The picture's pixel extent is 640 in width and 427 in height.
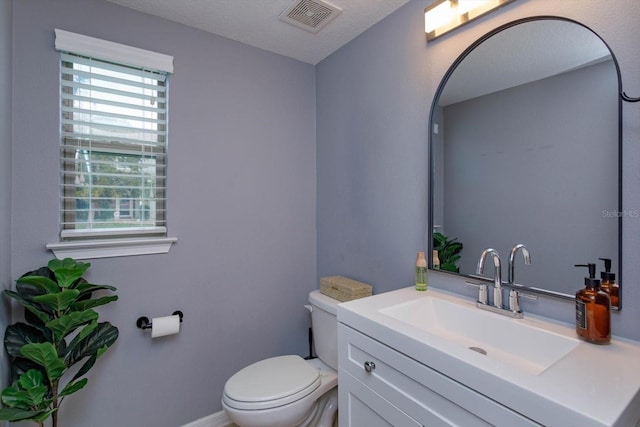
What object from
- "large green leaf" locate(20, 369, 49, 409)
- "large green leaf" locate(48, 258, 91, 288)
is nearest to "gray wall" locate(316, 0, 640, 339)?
"large green leaf" locate(48, 258, 91, 288)

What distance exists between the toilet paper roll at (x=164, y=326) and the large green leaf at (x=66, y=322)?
0.37 meters

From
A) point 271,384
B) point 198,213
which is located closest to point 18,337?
point 198,213

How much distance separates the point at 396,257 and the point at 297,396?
2.72 ft

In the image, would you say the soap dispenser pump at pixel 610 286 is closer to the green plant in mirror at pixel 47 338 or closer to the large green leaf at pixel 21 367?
the green plant in mirror at pixel 47 338

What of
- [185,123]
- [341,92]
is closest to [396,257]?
[341,92]

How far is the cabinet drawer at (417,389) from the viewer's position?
0.72 m

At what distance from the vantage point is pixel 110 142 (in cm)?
156

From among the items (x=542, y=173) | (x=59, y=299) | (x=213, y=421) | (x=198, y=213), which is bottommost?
(x=213, y=421)

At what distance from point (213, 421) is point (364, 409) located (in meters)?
1.17

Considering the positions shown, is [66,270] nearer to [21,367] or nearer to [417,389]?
[21,367]

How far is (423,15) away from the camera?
1458mm

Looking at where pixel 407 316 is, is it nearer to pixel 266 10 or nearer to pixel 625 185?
pixel 625 185

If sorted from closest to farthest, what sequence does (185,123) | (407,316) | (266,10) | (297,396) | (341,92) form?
(407,316) → (297,396) → (266,10) → (185,123) → (341,92)

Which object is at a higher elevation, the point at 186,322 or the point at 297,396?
the point at 186,322
